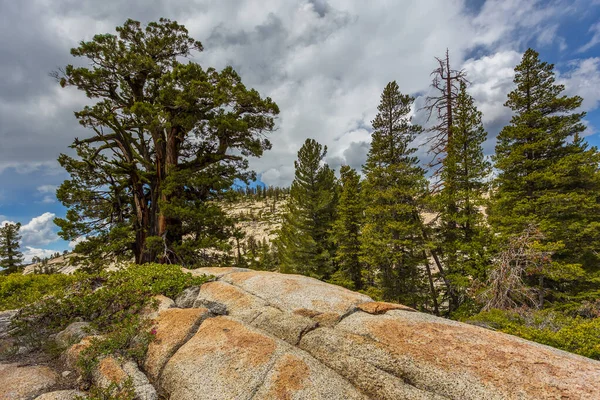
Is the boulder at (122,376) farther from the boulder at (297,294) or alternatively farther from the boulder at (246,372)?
the boulder at (297,294)

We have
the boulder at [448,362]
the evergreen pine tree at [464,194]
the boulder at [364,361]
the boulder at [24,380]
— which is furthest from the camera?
the evergreen pine tree at [464,194]

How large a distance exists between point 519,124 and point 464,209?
6.62 meters

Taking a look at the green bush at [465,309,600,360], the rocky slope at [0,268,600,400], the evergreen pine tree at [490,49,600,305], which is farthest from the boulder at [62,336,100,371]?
the evergreen pine tree at [490,49,600,305]

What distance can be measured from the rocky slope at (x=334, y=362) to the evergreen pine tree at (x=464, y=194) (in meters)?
11.8

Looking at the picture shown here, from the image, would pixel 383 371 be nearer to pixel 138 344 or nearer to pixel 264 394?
pixel 264 394

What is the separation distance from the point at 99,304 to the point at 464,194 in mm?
16621

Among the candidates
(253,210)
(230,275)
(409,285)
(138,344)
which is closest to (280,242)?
(409,285)

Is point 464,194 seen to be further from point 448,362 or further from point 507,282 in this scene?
point 448,362

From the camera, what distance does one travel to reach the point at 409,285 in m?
18.5

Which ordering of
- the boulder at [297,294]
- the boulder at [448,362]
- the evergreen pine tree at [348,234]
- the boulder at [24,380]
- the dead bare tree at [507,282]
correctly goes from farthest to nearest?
the evergreen pine tree at [348,234] → the dead bare tree at [507,282] → the boulder at [297,294] → the boulder at [24,380] → the boulder at [448,362]

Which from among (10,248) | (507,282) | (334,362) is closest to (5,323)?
(334,362)

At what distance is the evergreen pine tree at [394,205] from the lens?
53.4 feet

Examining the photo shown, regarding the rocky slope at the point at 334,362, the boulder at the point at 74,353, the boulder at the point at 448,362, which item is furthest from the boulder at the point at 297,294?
the boulder at the point at 74,353

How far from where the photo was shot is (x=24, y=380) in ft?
12.7
